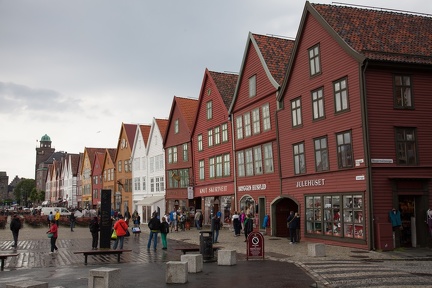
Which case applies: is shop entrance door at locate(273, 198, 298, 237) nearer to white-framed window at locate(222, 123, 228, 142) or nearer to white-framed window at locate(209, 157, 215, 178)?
white-framed window at locate(222, 123, 228, 142)

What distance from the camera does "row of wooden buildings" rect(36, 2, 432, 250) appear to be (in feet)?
72.3

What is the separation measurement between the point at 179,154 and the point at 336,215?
25.7m

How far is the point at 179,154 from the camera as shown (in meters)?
47.6

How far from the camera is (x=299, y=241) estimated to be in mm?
26344

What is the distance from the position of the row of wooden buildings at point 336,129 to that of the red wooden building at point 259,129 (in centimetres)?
8

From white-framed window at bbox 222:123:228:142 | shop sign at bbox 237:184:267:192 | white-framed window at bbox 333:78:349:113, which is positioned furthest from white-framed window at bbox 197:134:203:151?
white-framed window at bbox 333:78:349:113

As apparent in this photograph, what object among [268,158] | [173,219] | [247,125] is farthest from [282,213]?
[173,219]

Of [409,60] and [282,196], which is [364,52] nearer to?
[409,60]

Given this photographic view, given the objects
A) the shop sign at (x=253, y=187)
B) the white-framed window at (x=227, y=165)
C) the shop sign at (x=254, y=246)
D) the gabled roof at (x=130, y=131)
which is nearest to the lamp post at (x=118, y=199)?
the gabled roof at (x=130, y=131)

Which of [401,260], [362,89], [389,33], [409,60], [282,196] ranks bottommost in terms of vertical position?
[401,260]

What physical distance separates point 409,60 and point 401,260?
9744 mm

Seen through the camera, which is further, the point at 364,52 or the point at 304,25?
the point at 304,25

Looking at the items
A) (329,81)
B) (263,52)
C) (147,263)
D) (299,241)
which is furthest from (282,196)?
(147,263)

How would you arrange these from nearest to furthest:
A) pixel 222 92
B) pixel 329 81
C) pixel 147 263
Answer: pixel 147 263 < pixel 329 81 < pixel 222 92
